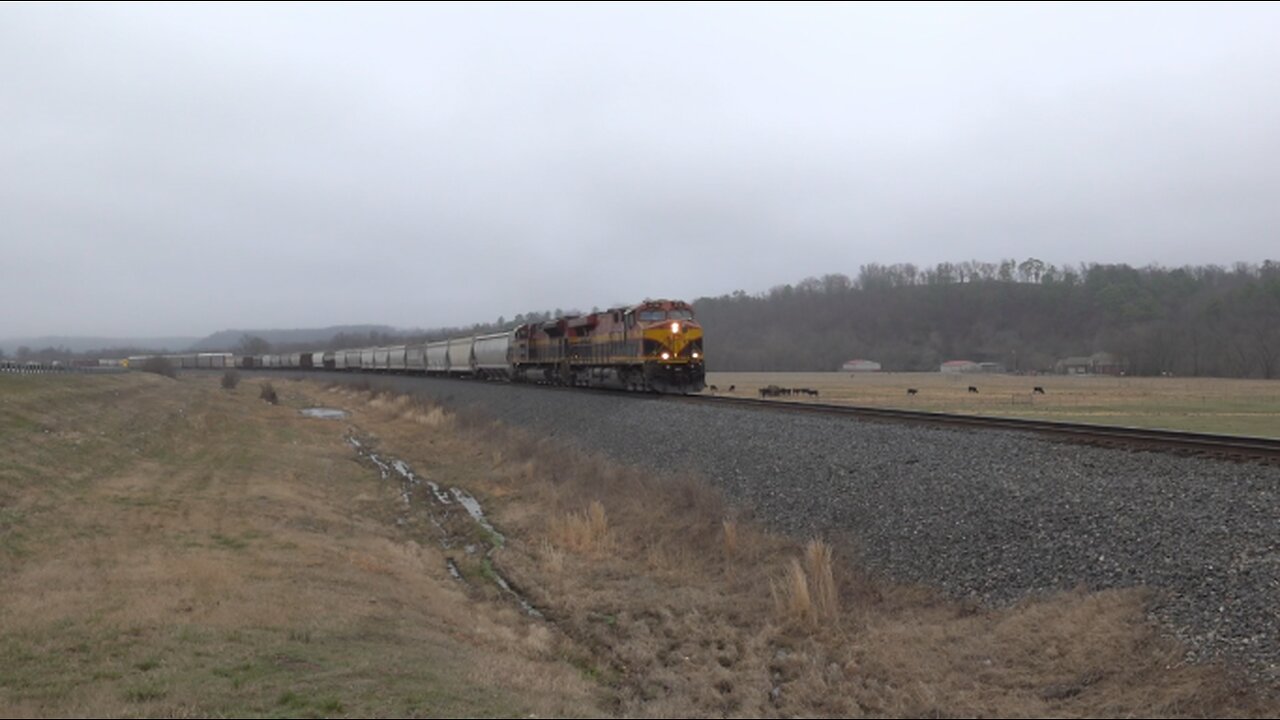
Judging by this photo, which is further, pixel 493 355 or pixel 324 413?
pixel 324 413

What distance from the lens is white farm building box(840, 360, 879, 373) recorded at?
5320 inches

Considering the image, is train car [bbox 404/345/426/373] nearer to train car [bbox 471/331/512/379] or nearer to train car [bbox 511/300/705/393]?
train car [bbox 471/331/512/379]

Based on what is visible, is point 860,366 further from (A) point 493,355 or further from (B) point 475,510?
(B) point 475,510

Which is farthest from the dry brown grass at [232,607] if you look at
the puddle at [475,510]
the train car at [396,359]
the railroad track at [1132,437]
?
the train car at [396,359]

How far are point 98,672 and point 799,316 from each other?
159 meters

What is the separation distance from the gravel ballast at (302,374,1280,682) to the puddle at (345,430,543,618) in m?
4.54

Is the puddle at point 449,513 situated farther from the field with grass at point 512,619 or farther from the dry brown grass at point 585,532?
the dry brown grass at point 585,532

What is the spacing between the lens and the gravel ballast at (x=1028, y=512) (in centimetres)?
874

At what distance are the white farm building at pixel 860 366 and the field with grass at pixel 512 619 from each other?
381ft

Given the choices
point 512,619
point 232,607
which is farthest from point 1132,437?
point 232,607

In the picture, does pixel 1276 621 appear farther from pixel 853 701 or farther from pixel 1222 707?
pixel 853 701

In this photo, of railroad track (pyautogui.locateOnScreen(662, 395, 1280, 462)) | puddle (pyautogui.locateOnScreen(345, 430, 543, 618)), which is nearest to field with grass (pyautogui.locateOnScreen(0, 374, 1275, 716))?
puddle (pyautogui.locateOnScreen(345, 430, 543, 618))

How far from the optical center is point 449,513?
2339 cm

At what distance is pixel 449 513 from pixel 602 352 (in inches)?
592
